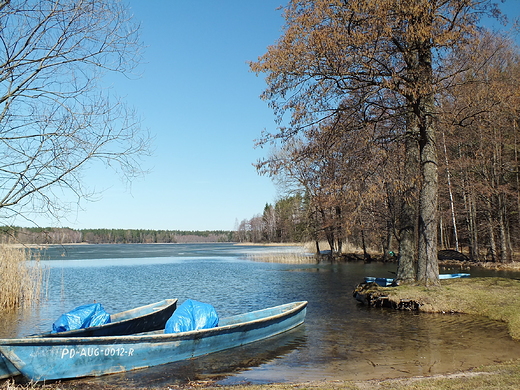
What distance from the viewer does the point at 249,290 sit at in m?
20.6

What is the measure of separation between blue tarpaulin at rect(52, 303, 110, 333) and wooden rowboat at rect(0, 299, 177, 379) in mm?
258

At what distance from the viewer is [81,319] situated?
9430 mm

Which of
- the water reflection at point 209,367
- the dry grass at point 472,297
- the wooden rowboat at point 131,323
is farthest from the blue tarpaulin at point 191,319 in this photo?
the dry grass at point 472,297

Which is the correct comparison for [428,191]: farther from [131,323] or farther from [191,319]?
[131,323]

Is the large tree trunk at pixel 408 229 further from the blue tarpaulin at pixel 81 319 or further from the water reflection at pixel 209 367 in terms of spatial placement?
→ the blue tarpaulin at pixel 81 319

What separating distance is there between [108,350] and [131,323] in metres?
2.69

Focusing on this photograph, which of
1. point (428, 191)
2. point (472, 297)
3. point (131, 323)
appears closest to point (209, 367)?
point (131, 323)

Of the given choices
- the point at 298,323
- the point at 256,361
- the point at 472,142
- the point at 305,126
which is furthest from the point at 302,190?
the point at 256,361

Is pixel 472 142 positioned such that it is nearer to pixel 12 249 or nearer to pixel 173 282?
pixel 173 282

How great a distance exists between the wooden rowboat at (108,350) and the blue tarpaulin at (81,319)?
183cm

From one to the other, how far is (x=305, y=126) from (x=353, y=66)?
2478 millimetres

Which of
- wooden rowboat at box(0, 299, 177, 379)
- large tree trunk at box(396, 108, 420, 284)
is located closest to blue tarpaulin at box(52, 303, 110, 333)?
wooden rowboat at box(0, 299, 177, 379)

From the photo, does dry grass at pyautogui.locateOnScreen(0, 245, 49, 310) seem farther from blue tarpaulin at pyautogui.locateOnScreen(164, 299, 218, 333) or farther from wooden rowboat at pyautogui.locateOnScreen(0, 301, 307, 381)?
wooden rowboat at pyautogui.locateOnScreen(0, 301, 307, 381)

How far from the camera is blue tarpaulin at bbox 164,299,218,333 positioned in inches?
361
